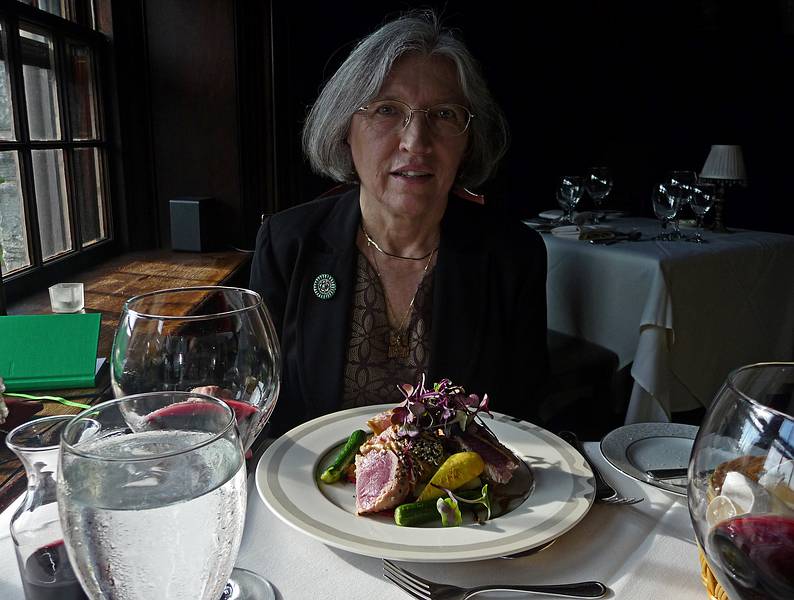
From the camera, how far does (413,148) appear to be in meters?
1.56

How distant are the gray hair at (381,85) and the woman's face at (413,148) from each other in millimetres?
32

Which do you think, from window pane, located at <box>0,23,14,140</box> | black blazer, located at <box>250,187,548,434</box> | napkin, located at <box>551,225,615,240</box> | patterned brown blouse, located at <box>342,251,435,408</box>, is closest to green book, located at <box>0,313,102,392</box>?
black blazer, located at <box>250,187,548,434</box>

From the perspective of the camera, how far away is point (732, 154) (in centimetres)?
426

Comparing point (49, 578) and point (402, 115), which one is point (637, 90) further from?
point (49, 578)

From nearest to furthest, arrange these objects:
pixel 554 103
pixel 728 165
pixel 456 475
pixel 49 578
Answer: pixel 49 578
pixel 456 475
pixel 728 165
pixel 554 103

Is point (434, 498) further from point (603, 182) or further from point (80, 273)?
point (603, 182)

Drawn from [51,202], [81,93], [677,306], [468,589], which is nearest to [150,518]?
[468,589]

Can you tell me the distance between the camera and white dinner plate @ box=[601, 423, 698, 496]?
83 cm

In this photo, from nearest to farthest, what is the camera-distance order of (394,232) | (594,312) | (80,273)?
1. (394,232)
2. (80,273)
3. (594,312)

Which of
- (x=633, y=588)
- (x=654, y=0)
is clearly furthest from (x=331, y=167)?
(x=654, y=0)

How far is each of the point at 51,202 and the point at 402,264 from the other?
156cm

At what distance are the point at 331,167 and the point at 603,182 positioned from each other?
249cm

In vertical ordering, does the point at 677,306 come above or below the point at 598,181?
below

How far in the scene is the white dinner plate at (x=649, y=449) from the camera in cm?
83
